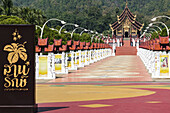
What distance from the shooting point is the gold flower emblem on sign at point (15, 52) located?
38.1 ft

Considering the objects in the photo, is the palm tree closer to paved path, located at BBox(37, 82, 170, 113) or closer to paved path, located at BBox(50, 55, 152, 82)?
paved path, located at BBox(50, 55, 152, 82)

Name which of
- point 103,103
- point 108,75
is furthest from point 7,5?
point 103,103

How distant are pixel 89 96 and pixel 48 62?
1181cm

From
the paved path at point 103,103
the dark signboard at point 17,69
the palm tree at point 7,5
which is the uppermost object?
the palm tree at point 7,5

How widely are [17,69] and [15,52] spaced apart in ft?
1.43

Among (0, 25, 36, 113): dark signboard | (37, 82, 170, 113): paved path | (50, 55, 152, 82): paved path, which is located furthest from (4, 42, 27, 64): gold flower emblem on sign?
(50, 55, 152, 82): paved path

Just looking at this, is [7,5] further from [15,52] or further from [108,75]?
[15,52]

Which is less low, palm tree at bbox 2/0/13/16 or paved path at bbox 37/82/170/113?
palm tree at bbox 2/0/13/16

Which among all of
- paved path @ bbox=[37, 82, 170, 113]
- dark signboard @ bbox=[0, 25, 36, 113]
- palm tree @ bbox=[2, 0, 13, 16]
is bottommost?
paved path @ bbox=[37, 82, 170, 113]

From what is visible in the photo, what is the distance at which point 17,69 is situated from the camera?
38.2 ft

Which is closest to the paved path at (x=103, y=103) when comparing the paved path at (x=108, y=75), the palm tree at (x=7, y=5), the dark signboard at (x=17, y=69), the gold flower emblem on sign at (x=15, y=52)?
the dark signboard at (x=17, y=69)

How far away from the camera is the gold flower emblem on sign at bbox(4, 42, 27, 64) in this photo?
1162 cm

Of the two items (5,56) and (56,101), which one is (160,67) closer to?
(56,101)

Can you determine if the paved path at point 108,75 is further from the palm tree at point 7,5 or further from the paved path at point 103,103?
the palm tree at point 7,5
